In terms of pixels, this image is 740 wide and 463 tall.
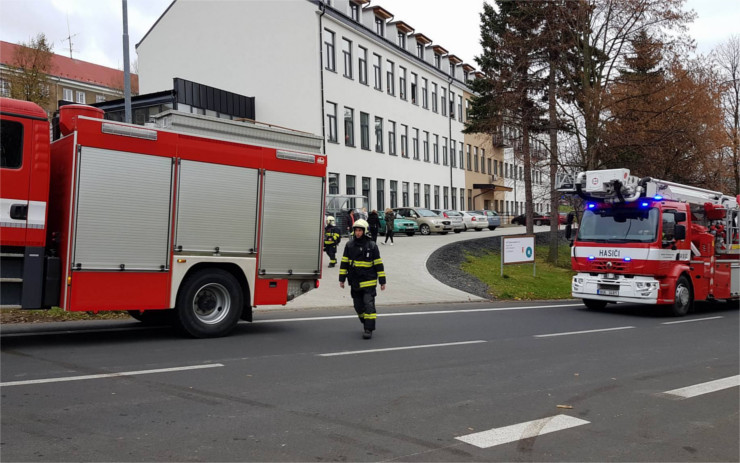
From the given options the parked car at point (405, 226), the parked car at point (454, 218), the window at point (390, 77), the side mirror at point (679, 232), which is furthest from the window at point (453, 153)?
the side mirror at point (679, 232)

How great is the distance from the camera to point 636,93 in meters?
23.5

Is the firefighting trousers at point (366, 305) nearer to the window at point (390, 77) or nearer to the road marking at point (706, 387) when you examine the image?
the road marking at point (706, 387)

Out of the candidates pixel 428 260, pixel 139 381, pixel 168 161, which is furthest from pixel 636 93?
pixel 139 381

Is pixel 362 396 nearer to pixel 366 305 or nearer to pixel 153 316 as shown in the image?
pixel 366 305

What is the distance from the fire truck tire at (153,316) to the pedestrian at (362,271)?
2974 millimetres

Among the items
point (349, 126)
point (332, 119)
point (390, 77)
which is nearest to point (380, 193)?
point (349, 126)

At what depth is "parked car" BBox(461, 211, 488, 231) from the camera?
44469 millimetres

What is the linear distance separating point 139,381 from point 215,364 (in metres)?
1.14

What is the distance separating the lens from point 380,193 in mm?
47844

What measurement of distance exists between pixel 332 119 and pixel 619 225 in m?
28.1

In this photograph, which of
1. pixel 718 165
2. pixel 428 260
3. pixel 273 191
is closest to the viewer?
pixel 273 191

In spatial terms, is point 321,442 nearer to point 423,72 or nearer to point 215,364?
point 215,364

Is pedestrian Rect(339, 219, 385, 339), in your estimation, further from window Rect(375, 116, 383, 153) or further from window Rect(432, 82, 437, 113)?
window Rect(432, 82, 437, 113)

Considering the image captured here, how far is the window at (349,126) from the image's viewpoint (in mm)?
43000
